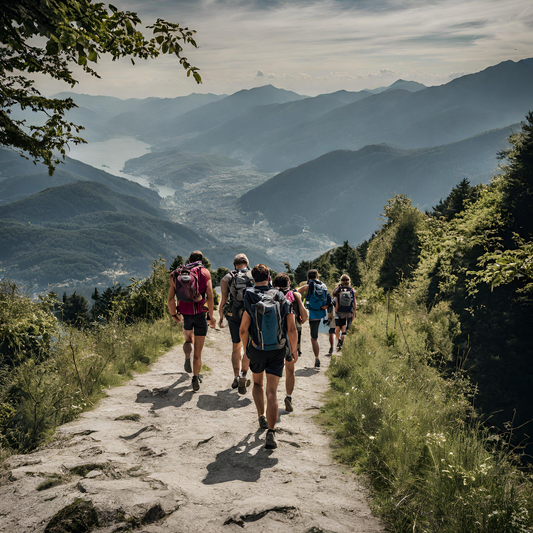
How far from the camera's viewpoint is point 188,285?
19.7 feet

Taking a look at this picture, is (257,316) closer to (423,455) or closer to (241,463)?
(241,463)

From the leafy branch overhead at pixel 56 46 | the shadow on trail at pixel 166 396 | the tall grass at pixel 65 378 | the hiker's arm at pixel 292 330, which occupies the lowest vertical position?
the shadow on trail at pixel 166 396

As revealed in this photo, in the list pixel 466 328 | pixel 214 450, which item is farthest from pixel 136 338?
pixel 466 328

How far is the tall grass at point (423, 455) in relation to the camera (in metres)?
2.79

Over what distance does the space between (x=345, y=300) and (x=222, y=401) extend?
14.2ft

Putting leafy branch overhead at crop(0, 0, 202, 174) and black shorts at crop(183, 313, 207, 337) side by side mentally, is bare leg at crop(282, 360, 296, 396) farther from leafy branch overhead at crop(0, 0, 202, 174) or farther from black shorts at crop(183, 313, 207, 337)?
leafy branch overhead at crop(0, 0, 202, 174)

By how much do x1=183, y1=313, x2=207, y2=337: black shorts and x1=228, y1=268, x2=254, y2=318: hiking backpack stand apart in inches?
20.4

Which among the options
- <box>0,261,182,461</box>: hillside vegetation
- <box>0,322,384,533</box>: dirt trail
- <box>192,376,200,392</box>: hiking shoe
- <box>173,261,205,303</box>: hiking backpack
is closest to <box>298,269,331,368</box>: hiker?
<box>0,322,384,533</box>: dirt trail

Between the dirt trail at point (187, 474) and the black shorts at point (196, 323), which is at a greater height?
the black shorts at point (196, 323)

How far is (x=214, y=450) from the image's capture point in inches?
165

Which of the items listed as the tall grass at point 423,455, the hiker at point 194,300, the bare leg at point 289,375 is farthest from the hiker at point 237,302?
the tall grass at point 423,455

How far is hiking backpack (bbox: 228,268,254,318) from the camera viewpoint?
20.1ft

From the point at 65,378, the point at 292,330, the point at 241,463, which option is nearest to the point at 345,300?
the point at 292,330

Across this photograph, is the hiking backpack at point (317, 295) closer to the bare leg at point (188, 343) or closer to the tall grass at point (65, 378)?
the bare leg at point (188, 343)
